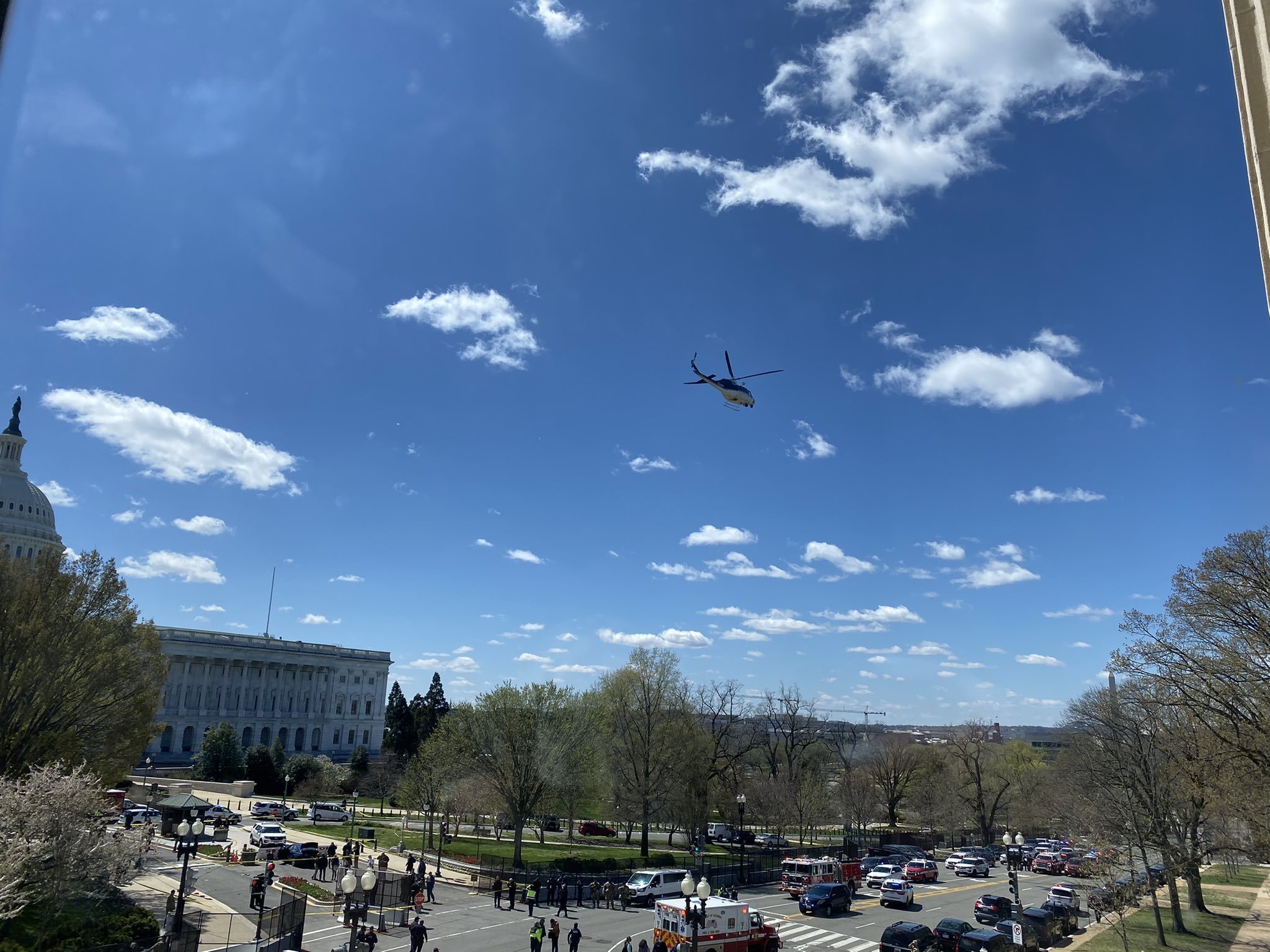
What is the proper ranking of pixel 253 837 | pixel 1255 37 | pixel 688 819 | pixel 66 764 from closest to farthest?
pixel 1255 37 → pixel 66 764 → pixel 253 837 → pixel 688 819

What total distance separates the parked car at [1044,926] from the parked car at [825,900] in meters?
8.30

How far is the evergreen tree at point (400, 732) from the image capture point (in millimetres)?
94812

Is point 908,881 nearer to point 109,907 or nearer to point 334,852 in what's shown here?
point 334,852

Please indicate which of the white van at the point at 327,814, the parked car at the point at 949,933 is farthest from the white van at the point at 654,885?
the white van at the point at 327,814

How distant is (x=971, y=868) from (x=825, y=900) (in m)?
23.7

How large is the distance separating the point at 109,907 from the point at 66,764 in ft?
23.2

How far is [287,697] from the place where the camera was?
14662 cm

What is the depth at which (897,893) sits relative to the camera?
42000 millimetres

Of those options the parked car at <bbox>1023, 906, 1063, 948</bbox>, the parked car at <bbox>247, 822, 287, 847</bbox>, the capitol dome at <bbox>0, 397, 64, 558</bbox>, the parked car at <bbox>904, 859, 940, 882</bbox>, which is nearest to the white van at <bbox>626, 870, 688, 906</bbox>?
the parked car at <bbox>1023, 906, 1063, 948</bbox>

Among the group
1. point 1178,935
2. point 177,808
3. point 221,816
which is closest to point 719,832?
point 221,816

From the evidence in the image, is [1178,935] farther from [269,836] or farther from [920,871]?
[269,836]

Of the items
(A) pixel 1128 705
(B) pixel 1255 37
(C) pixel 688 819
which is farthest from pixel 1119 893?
(B) pixel 1255 37

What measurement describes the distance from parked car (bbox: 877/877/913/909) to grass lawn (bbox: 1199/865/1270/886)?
71.5 feet

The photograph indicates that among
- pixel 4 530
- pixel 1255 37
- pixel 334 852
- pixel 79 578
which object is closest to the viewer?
pixel 1255 37
